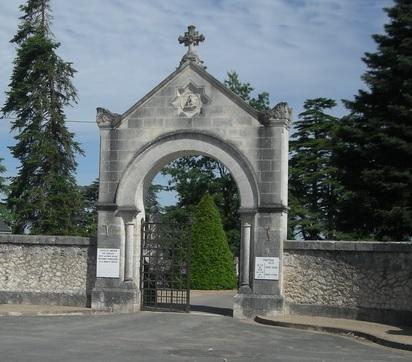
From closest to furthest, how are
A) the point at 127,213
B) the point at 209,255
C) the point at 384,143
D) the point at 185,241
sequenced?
1. the point at 127,213
2. the point at 185,241
3. the point at 384,143
4. the point at 209,255

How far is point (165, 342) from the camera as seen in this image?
13445 millimetres

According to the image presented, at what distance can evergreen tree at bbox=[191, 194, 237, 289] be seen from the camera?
3291 cm

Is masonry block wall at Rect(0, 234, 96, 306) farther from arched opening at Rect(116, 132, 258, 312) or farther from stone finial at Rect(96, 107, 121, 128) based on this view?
stone finial at Rect(96, 107, 121, 128)

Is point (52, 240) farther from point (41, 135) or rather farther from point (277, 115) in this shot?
point (41, 135)

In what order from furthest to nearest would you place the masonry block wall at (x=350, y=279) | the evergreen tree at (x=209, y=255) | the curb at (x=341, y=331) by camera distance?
A: the evergreen tree at (x=209, y=255)
the masonry block wall at (x=350, y=279)
the curb at (x=341, y=331)

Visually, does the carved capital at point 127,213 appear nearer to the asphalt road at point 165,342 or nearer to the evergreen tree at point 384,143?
the asphalt road at point 165,342

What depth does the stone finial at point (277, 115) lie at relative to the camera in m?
18.9

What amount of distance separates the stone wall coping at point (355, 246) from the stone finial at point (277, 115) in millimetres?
3237

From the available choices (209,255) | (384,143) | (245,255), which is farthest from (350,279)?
(209,255)

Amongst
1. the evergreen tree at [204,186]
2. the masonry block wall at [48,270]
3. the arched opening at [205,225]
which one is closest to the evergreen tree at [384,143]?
the arched opening at [205,225]

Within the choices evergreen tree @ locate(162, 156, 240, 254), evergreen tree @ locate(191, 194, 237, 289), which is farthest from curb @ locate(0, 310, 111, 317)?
evergreen tree @ locate(162, 156, 240, 254)

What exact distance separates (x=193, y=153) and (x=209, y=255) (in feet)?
44.7

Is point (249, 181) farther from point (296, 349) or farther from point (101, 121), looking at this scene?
point (296, 349)

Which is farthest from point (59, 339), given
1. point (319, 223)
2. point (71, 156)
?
point (319, 223)
